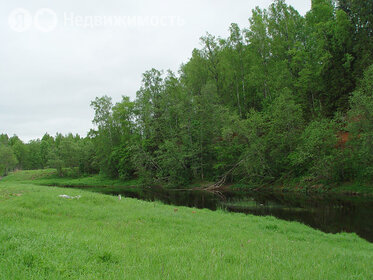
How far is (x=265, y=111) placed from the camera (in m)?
41.0

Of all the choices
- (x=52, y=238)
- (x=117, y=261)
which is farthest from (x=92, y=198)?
(x=117, y=261)

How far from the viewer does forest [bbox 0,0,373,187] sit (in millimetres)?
28720

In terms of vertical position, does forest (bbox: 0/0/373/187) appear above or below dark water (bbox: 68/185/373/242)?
above

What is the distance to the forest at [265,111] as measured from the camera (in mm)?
28720

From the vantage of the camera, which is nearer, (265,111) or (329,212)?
(329,212)

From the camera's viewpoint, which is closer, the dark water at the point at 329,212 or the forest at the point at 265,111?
the dark water at the point at 329,212

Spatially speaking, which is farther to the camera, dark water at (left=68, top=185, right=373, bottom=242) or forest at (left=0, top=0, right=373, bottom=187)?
forest at (left=0, top=0, right=373, bottom=187)

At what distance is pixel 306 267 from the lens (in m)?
5.24

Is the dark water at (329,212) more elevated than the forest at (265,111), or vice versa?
the forest at (265,111)

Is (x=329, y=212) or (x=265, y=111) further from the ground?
(x=265, y=111)

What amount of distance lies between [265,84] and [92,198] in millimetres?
39247

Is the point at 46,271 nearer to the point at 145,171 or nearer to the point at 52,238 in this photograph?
the point at 52,238

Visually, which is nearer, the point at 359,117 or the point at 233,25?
the point at 359,117

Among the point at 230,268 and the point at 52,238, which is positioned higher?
the point at 52,238
